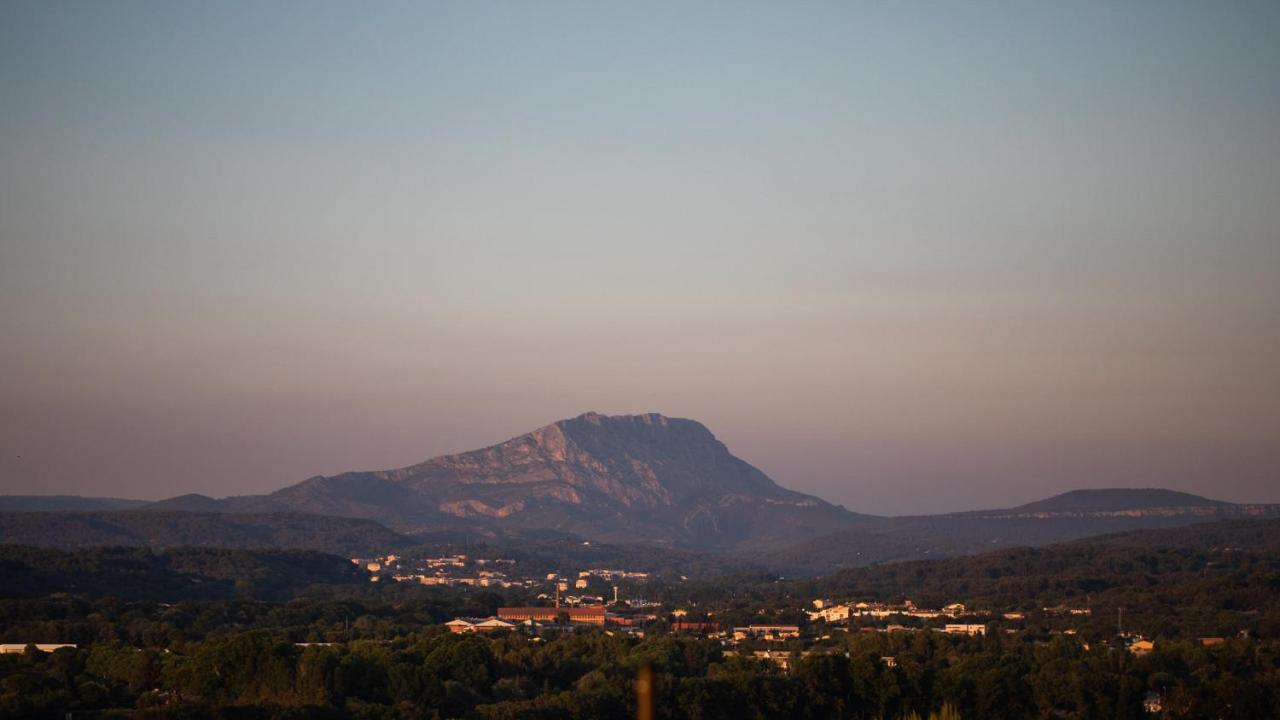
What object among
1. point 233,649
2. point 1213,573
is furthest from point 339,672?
point 1213,573

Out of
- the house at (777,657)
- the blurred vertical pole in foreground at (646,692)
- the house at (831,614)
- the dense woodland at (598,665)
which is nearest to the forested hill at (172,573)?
the dense woodland at (598,665)

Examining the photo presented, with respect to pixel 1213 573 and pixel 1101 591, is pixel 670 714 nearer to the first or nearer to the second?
pixel 1101 591

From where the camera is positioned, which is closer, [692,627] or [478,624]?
[478,624]

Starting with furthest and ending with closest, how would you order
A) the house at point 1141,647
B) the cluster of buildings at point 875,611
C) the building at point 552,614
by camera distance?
the cluster of buildings at point 875,611 < the building at point 552,614 < the house at point 1141,647

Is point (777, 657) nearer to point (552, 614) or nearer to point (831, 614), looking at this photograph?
point (552, 614)

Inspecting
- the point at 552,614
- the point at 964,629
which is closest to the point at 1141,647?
the point at 964,629

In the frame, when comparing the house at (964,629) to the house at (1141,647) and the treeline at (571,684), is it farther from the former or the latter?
the treeline at (571,684)

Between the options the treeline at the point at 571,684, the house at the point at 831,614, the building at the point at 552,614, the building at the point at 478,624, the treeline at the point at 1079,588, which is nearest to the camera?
the treeline at the point at 571,684
